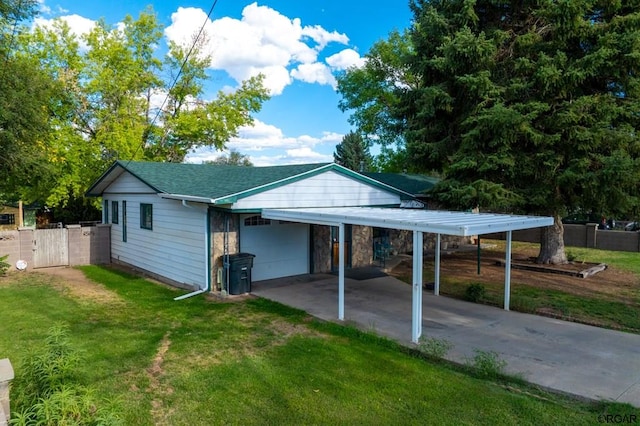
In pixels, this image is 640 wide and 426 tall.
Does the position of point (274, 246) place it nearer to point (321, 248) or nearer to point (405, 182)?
point (321, 248)

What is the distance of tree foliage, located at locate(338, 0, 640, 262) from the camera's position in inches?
452

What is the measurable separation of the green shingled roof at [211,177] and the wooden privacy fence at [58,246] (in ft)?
6.57

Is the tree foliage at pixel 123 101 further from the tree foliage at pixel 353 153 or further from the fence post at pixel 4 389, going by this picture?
the tree foliage at pixel 353 153

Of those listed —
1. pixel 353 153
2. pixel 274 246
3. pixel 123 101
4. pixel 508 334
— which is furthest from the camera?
pixel 353 153

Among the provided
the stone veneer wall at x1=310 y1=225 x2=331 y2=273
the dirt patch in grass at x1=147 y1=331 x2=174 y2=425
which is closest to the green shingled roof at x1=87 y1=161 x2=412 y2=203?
the stone veneer wall at x1=310 y1=225 x2=331 y2=273

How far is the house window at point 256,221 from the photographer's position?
1106 centimetres

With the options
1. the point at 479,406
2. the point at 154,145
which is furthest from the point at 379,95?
the point at 479,406

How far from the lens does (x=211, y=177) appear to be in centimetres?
1343

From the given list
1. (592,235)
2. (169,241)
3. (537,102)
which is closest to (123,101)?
(169,241)

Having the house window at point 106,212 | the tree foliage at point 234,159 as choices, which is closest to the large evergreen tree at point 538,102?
the house window at point 106,212

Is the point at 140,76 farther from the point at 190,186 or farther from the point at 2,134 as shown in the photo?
the point at 190,186

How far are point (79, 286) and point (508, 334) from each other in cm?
1080

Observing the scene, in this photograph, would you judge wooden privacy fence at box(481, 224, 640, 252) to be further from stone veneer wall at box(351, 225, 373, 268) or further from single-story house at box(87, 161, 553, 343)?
stone veneer wall at box(351, 225, 373, 268)

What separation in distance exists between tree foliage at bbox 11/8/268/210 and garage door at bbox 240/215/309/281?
9.21 m
